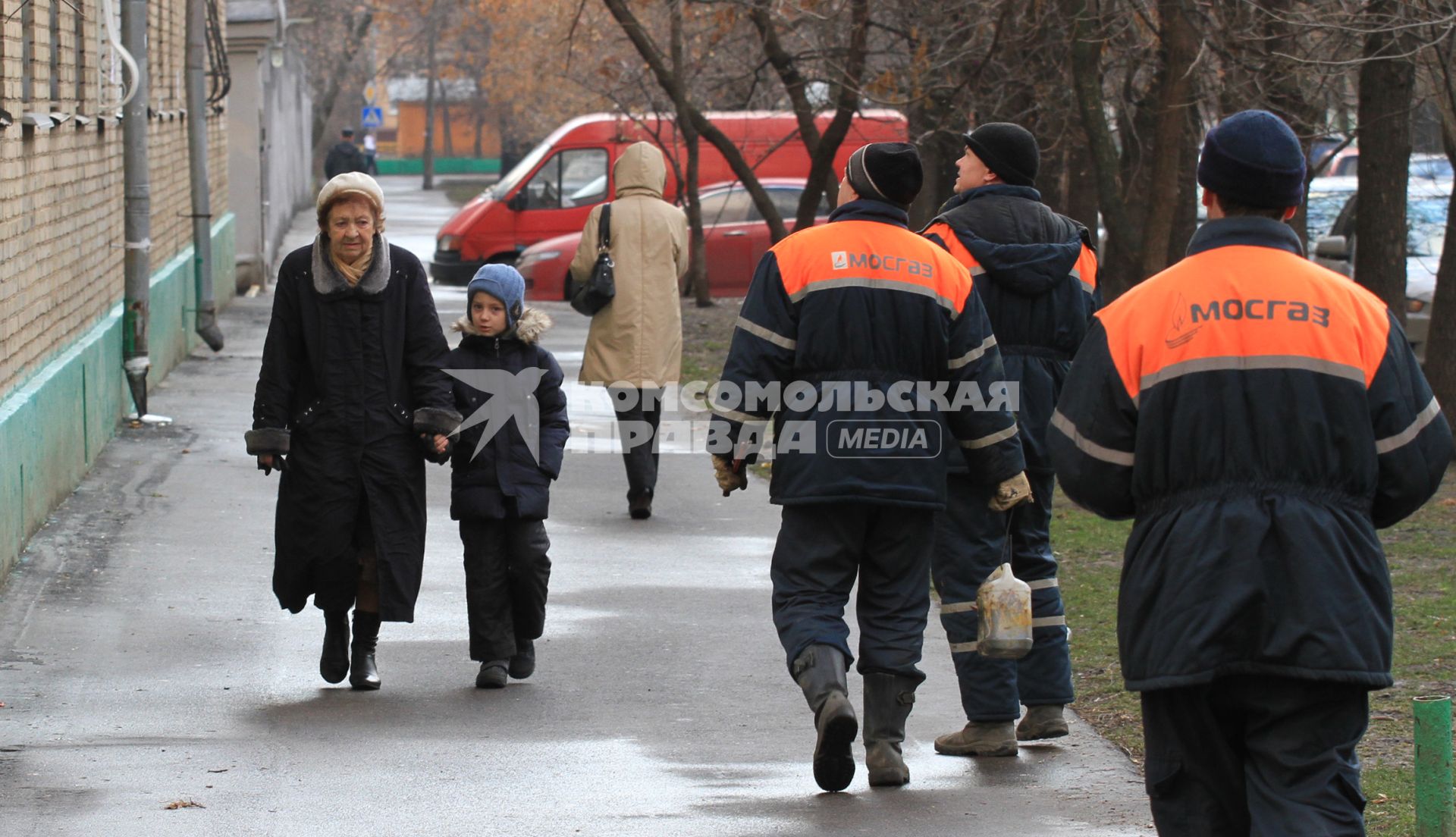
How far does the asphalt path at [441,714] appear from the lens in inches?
191

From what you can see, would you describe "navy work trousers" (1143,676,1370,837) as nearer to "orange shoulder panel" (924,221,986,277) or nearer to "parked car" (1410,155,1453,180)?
"orange shoulder panel" (924,221,986,277)

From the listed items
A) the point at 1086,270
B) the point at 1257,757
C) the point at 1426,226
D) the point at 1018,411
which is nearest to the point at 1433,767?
the point at 1257,757

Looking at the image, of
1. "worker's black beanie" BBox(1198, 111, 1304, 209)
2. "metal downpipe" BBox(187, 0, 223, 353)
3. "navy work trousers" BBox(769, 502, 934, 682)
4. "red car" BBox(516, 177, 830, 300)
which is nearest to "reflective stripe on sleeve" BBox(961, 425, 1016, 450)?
"navy work trousers" BBox(769, 502, 934, 682)

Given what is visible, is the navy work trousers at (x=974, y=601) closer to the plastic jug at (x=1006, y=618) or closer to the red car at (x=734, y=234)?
the plastic jug at (x=1006, y=618)

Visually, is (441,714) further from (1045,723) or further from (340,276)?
(1045,723)

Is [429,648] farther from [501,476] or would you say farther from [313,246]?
[313,246]

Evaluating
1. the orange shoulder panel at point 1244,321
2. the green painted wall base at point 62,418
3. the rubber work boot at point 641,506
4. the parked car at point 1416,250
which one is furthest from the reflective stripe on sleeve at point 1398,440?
the parked car at point 1416,250

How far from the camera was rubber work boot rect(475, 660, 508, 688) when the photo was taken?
6238 mm

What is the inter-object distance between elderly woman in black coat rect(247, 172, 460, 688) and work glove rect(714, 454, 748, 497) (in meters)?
1.14

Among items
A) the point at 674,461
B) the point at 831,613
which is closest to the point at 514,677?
the point at 831,613

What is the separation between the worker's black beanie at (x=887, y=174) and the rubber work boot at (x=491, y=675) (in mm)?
2075

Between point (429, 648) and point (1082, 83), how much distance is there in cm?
559

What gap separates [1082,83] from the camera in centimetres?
1066

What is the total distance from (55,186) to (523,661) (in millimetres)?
4737
